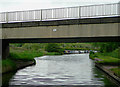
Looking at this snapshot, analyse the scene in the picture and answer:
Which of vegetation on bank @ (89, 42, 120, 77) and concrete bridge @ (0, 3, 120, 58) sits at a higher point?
concrete bridge @ (0, 3, 120, 58)

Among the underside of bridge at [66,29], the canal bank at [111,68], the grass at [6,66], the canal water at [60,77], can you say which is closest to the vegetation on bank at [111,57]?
the canal bank at [111,68]

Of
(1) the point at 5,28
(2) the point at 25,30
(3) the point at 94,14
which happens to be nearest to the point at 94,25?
(3) the point at 94,14

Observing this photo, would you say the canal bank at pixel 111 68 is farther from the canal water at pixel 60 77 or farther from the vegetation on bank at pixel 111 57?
the canal water at pixel 60 77

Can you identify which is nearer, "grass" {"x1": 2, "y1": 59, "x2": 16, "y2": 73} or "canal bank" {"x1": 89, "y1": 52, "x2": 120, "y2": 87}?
"canal bank" {"x1": 89, "y1": 52, "x2": 120, "y2": 87}

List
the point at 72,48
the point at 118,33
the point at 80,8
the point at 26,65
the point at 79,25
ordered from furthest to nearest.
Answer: the point at 72,48 < the point at 26,65 < the point at 80,8 < the point at 79,25 < the point at 118,33

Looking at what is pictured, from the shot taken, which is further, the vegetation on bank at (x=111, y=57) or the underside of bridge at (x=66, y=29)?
the vegetation on bank at (x=111, y=57)

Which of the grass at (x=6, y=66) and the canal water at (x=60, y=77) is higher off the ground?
the grass at (x=6, y=66)

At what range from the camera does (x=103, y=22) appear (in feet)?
52.1

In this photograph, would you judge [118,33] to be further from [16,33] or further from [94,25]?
[16,33]

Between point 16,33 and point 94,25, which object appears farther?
point 16,33

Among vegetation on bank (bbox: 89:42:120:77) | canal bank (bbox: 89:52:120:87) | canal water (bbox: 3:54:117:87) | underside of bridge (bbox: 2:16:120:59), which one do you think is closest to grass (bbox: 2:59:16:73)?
canal water (bbox: 3:54:117:87)

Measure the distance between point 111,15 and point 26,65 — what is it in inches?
729

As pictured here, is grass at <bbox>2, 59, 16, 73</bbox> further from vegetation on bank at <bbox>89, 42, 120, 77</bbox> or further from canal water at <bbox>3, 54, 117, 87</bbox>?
vegetation on bank at <bbox>89, 42, 120, 77</bbox>

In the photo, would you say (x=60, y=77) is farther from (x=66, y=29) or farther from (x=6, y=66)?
(x=6, y=66)
